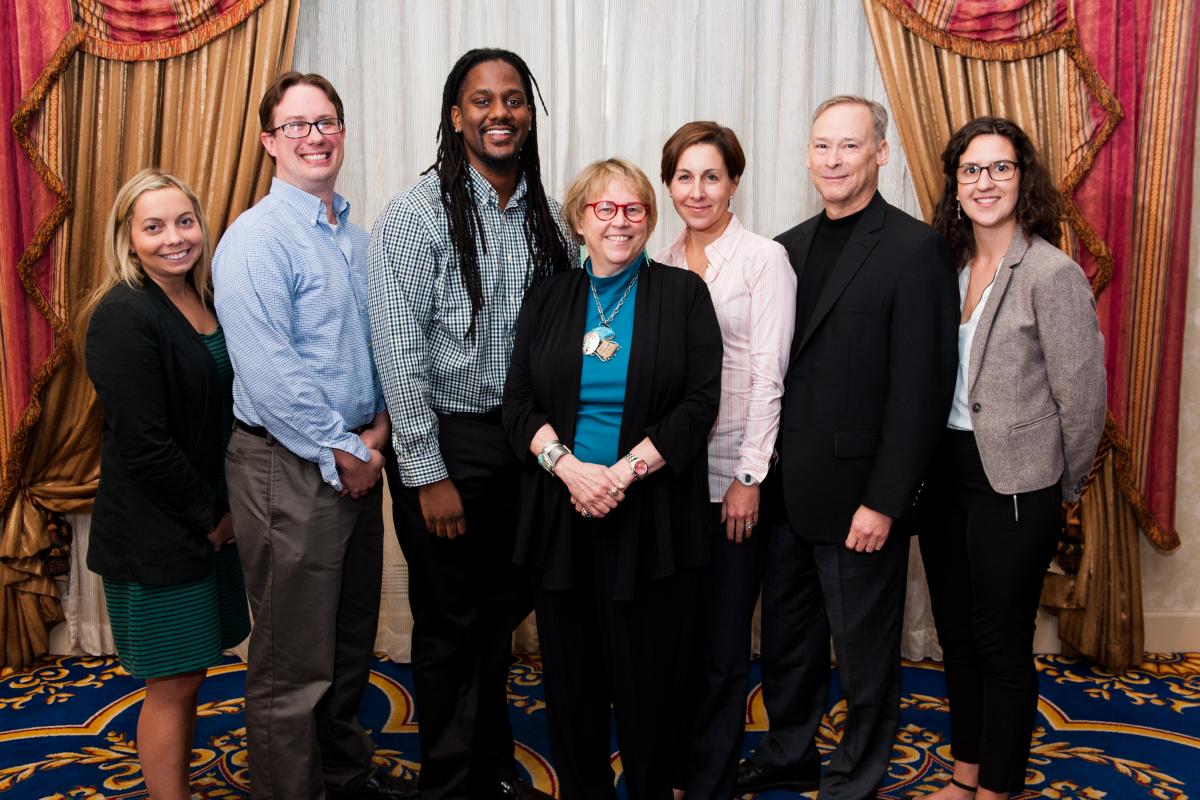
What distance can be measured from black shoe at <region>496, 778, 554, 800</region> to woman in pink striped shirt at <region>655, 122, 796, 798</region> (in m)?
0.38

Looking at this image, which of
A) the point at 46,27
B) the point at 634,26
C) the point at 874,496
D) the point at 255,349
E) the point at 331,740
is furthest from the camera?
the point at 634,26

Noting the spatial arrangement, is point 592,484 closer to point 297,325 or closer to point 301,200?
point 297,325

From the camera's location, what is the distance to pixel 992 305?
2213 millimetres

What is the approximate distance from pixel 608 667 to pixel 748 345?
841 mm

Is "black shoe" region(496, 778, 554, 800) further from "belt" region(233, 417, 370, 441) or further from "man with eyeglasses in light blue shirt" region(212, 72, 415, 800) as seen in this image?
"belt" region(233, 417, 370, 441)

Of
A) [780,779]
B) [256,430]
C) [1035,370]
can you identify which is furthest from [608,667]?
[1035,370]

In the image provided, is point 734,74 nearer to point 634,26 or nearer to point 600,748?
point 634,26

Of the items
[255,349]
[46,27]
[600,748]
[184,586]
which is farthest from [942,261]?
[46,27]

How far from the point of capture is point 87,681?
326 centimetres

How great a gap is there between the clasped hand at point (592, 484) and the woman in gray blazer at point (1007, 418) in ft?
2.82

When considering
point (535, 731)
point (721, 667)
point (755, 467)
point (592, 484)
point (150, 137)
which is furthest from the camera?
point (150, 137)

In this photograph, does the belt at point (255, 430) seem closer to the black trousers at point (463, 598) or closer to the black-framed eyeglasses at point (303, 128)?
the black trousers at point (463, 598)

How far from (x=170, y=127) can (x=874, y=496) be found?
102 inches

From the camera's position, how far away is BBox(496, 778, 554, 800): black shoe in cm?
252
